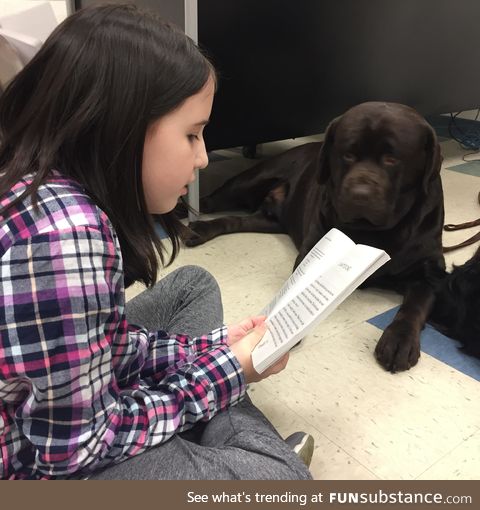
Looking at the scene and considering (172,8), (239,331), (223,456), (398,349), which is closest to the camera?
(223,456)

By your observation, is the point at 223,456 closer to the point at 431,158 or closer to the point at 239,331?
the point at 239,331

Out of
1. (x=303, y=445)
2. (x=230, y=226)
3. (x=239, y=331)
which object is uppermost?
(x=239, y=331)

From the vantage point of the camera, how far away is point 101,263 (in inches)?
21.3

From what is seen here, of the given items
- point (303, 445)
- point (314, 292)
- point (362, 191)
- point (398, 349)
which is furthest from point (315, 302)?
point (362, 191)

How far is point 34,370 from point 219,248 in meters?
1.27

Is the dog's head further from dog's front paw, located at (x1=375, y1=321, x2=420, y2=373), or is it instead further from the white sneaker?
the white sneaker

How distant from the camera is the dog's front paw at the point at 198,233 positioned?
1772mm

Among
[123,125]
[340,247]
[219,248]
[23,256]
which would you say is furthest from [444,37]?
[23,256]

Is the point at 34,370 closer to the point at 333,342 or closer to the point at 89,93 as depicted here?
the point at 89,93

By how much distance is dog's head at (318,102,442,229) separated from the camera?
1.27 m

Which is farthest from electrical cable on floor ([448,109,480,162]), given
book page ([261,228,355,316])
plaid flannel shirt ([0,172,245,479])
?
plaid flannel shirt ([0,172,245,479])

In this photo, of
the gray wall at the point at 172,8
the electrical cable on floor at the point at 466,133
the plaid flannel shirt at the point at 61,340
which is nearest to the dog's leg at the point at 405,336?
the plaid flannel shirt at the point at 61,340

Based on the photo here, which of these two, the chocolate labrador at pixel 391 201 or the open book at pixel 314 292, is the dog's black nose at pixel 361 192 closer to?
the chocolate labrador at pixel 391 201

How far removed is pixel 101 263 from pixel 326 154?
3.33ft
